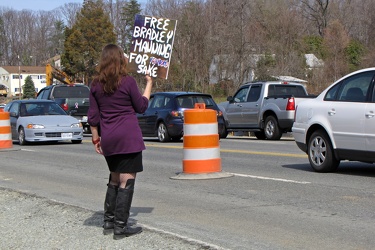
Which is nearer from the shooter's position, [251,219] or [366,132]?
[251,219]

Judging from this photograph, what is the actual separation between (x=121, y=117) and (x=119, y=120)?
36 mm

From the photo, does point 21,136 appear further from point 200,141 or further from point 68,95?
point 200,141

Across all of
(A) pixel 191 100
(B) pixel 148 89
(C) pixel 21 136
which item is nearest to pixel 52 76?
(C) pixel 21 136

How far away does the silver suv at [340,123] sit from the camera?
1053 cm

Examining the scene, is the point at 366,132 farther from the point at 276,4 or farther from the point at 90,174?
the point at 276,4

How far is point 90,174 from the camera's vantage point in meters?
12.9

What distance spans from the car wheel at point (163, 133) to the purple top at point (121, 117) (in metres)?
14.5

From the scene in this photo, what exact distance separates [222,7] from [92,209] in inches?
1849

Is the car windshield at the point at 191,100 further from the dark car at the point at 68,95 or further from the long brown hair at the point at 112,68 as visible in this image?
the long brown hair at the point at 112,68

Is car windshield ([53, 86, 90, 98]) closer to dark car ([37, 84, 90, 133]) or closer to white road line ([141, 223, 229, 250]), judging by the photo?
dark car ([37, 84, 90, 133])

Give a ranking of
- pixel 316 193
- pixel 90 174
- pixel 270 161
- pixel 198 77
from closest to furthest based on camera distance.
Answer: pixel 316 193
pixel 90 174
pixel 270 161
pixel 198 77

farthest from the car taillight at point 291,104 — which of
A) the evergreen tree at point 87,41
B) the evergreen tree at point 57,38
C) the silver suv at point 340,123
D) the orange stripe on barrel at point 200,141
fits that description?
the evergreen tree at point 57,38

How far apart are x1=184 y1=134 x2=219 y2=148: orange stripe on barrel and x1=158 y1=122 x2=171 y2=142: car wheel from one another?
10.0 meters

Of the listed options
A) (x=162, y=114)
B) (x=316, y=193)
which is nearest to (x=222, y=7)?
(x=162, y=114)
